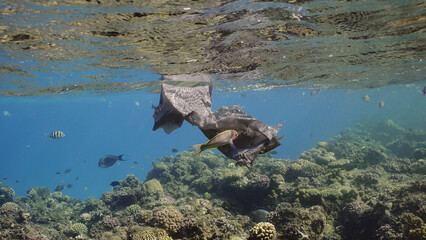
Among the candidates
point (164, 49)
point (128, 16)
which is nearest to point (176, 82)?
point (164, 49)

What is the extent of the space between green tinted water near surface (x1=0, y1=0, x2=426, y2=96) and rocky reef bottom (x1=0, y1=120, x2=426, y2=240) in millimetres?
5845

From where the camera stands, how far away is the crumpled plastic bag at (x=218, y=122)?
11.8 feet

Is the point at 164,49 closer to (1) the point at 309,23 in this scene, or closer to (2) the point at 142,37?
(2) the point at 142,37

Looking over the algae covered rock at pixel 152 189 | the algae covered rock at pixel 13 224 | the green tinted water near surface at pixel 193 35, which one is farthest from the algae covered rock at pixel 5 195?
the algae covered rock at pixel 152 189

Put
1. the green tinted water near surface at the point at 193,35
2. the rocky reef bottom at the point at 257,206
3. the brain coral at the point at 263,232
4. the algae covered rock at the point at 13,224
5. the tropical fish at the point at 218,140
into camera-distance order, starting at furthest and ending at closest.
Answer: the algae covered rock at the point at 13,224
the green tinted water near surface at the point at 193,35
the rocky reef bottom at the point at 257,206
the brain coral at the point at 263,232
the tropical fish at the point at 218,140

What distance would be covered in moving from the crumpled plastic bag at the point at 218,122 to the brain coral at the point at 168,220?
10.8 ft

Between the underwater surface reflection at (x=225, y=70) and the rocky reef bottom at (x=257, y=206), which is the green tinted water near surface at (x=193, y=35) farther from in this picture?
the rocky reef bottom at (x=257, y=206)

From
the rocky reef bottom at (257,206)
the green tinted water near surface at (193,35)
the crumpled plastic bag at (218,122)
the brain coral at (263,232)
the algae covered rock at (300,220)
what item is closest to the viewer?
the crumpled plastic bag at (218,122)

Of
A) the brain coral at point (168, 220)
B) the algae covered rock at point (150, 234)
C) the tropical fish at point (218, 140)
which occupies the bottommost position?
the brain coral at point (168, 220)

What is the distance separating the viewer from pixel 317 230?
608 centimetres

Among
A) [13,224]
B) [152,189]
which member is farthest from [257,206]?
[13,224]

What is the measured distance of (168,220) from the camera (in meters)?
6.67

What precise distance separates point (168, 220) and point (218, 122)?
171 inches

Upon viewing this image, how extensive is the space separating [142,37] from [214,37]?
2.68 m
